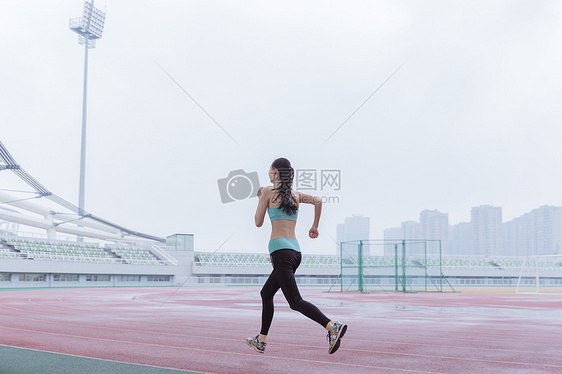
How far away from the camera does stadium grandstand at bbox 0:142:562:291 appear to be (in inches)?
1547

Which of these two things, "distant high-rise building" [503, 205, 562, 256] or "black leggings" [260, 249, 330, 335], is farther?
"distant high-rise building" [503, 205, 562, 256]

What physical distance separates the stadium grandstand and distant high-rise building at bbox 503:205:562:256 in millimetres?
78327

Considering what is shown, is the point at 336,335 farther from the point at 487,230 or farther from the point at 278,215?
the point at 487,230

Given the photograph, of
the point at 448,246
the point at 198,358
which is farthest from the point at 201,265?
the point at 448,246

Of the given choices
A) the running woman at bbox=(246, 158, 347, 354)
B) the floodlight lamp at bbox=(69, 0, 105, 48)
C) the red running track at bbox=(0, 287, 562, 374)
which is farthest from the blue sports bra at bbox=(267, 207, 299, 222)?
the floodlight lamp at bbox=(69, 0, 105, 48)

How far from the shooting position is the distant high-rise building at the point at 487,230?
134625 millimetres

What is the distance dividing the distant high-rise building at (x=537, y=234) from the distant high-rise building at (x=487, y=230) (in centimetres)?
244

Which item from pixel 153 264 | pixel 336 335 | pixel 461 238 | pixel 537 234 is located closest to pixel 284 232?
pixel 336 335

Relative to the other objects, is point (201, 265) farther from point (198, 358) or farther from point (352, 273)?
point (198, 358)

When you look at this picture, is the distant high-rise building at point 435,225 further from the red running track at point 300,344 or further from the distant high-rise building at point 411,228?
the red running track at point 300,344

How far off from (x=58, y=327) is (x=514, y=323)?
29.0 ft

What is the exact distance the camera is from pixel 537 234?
140 metres

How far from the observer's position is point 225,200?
15047 mm

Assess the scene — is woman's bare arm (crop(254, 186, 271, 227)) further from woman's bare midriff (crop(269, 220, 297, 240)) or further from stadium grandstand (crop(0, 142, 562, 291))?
stadium grandstand (crop(0, 142, 562, 291))
